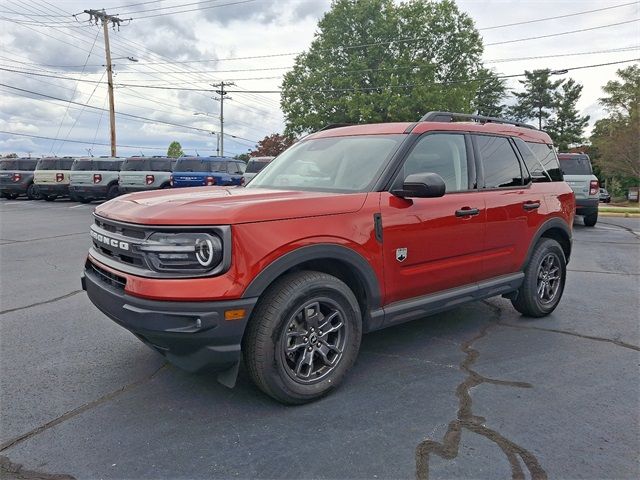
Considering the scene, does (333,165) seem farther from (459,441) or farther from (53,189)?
(53,189)

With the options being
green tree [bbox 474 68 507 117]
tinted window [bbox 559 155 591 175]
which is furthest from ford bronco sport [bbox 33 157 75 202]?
green tree [bbox 474 68 507 117]

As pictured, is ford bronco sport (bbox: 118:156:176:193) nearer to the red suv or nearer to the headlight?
the red suv

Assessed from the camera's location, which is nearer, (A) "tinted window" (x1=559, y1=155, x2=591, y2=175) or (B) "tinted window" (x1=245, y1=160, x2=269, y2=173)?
(A) "tinted window" (x1=559, y1=155, x2=591, y2=175)

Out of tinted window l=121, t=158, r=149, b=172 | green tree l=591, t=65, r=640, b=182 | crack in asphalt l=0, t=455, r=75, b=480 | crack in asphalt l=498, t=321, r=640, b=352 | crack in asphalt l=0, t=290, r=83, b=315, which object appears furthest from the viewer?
green tree l=591, t=65, r=640, b=182

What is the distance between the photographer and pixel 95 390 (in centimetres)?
326

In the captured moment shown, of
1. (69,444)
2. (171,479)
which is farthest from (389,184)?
(69,444)

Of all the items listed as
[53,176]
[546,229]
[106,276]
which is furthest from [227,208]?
[53,176]

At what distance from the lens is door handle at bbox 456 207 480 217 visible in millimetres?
3818

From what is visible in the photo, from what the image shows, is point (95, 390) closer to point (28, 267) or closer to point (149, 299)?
point (149, 299)

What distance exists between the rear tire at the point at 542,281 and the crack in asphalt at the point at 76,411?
3.42 meters

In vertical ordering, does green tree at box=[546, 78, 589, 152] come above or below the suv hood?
above

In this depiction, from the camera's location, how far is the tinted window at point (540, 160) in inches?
189

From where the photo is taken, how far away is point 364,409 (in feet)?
9.91

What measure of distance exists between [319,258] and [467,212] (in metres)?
1.50
